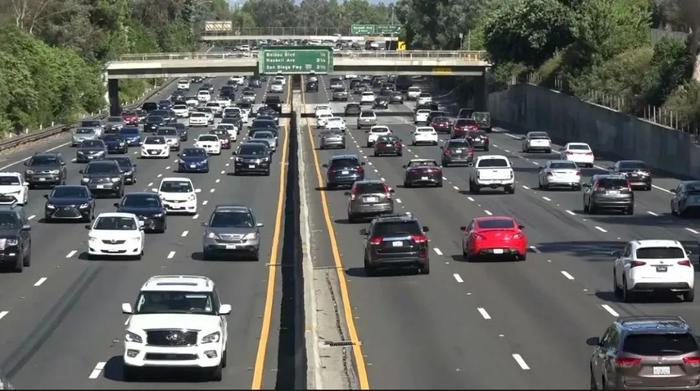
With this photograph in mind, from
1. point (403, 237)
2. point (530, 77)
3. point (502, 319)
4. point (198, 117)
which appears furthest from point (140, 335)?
point (530, 77)

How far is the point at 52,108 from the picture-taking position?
122438 mm

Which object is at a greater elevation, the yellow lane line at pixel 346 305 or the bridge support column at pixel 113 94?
the yellow lane line at pixel 346 305

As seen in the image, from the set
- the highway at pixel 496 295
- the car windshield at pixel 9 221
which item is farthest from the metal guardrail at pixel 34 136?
the car windshield at pixel 9 221

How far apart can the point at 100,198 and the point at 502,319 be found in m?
33.7

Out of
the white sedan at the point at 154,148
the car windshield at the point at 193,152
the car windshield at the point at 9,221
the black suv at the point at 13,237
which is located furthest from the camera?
the white sedan at the point at 154,148

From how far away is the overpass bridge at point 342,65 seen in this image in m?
138

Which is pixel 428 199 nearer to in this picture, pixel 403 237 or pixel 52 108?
pixel 403 237

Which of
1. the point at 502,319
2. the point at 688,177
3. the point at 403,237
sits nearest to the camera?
the point at 502,319

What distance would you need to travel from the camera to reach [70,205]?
180 ft

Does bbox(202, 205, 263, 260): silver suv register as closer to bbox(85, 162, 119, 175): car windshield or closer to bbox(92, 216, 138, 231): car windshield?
bbox(92, 216, 138, 231): car windshield

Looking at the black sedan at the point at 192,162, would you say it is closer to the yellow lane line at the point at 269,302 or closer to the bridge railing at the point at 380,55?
the yellow lane line at the point at 269,302

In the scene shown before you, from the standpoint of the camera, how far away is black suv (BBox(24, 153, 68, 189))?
68.6 m

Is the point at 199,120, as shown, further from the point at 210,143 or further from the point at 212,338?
the point at 212,338

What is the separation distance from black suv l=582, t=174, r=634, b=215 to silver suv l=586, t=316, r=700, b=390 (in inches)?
1374
